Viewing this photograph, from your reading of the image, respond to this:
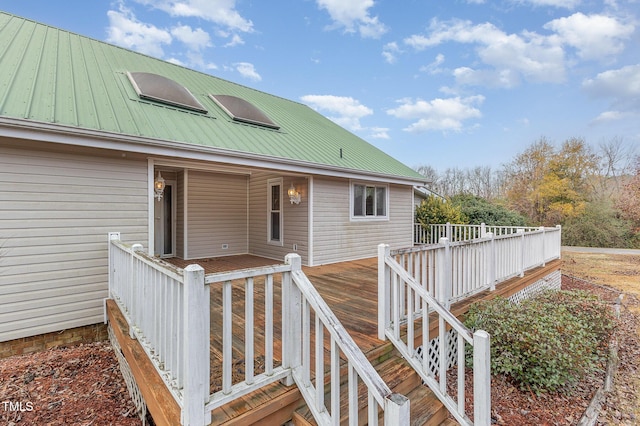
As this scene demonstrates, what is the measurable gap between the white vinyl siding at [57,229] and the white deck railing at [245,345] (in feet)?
8.10

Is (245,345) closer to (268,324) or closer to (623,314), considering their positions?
(268,324)

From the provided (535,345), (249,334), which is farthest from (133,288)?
(535,345)

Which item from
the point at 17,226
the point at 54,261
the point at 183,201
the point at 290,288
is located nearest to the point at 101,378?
the point at 54,261

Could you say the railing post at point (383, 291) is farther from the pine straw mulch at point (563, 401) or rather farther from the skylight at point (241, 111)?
the skylight at point (241, 111)

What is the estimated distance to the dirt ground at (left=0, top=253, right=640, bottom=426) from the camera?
2768mm

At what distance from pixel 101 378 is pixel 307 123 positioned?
350 inches

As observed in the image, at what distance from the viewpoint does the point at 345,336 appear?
1904mm

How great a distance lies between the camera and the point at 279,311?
385 cm

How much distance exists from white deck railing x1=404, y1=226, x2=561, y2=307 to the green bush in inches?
19.1

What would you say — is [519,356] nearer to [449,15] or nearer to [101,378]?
[101,378]

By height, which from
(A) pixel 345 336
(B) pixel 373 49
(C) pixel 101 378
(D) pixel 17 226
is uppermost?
(B) pixel 373 49

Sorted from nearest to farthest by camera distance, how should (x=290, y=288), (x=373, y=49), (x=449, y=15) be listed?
(x=290, y=288)
(x=449, y=15)
(x=373, y=49)

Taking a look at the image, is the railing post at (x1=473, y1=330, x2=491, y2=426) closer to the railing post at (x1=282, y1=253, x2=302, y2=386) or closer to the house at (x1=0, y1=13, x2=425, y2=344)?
the railing post at (x1=282, y1=253, x2=302, y2=386)

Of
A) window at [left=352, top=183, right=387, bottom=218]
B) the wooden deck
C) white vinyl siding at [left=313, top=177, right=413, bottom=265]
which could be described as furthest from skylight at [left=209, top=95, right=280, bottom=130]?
the wooden deck
